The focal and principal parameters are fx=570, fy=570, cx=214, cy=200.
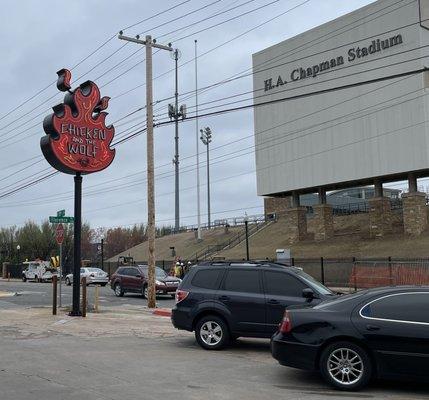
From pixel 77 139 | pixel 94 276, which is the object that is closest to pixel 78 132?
pixel 77 139

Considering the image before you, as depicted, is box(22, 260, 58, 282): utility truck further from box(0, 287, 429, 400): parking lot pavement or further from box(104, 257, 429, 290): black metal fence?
box(0, 287, 429, 400): parking lot pavement

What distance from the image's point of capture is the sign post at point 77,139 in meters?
18.7

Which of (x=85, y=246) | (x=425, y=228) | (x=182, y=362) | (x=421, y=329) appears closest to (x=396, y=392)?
(x=421, y=329)

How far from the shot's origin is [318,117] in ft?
158

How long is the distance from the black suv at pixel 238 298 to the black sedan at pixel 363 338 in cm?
243

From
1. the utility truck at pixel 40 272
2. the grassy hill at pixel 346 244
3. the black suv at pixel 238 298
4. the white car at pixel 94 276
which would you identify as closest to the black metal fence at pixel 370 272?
the grassy hill at pixel 346 244

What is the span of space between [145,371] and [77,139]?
11997mm

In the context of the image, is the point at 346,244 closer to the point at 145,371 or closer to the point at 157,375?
the point at 145,371

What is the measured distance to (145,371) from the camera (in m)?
9.03

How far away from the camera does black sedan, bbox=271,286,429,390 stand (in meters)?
7.43

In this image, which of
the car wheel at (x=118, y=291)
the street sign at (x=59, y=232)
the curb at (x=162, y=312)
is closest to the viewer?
the curb at (x=162, y=312)

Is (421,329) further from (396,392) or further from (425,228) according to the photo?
(425,228)

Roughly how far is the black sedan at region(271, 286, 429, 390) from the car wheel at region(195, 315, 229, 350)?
3.04 metres

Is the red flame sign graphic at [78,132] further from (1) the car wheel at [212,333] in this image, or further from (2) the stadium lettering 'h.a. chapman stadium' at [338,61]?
(2) the stadium lettering 'h.a. chapman stadium' at [338,61]
